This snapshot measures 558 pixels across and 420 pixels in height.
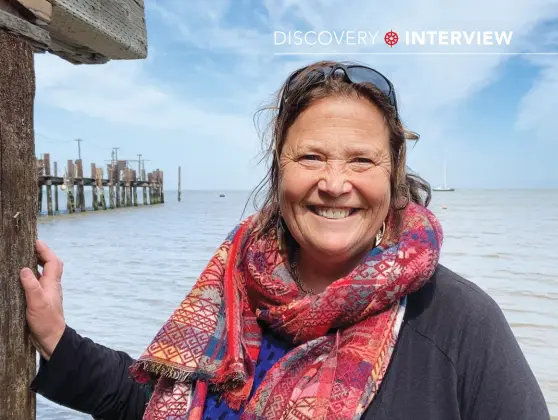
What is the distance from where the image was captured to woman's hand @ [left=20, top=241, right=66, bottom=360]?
1.91 meters

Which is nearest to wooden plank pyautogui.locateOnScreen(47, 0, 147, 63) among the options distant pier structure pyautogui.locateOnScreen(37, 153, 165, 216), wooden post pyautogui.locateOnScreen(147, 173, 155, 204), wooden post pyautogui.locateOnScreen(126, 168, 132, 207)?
distant pier structure pyautogui.locateOnScreen(37, 153, 165, 216)

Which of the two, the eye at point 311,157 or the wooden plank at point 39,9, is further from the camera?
the wooden plank at point 39,9

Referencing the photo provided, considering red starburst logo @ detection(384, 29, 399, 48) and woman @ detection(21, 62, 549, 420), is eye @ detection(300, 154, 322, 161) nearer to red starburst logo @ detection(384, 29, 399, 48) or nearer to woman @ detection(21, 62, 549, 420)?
woman @ detection(21, 62, 549, 420)

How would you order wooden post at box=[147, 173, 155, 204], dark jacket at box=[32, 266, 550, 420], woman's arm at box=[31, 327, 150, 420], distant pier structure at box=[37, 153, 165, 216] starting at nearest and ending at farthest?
dark jacket at box=[32, 266, 550, 420] < woman's arm at box=[31, 327, 150, 420] < distant pier structure at box=[37, 153, 165, 216] < wooden post at box=[147, 173, 155, 204]

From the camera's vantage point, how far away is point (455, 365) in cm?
152

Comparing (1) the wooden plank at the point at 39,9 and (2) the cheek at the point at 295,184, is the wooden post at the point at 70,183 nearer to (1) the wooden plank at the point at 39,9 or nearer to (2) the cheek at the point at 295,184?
(1) the wooden plank at the point at 39,9

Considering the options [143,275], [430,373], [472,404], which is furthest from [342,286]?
[143,275]

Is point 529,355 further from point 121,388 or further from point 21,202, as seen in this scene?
point 21,202

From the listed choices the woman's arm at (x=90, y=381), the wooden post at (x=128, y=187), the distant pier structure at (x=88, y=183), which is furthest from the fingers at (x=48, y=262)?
the wooden post at (x=128, y=187)

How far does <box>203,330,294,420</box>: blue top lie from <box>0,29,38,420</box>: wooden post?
0.59 m

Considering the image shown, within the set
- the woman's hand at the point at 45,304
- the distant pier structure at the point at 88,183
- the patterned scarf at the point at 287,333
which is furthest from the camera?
the distant pier structure at the point at 88,183

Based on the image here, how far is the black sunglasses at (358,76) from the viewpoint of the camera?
1.68 meters

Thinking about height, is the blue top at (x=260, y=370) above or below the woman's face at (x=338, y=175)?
below

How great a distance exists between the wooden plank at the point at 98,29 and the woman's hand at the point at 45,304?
2.47ft
